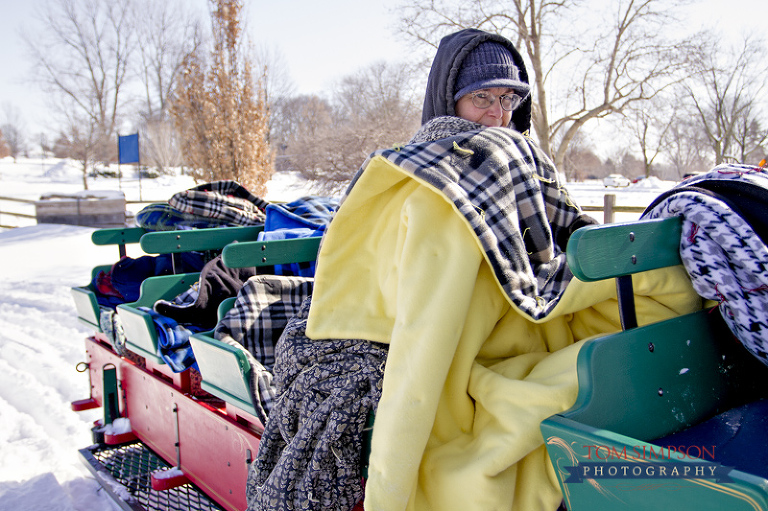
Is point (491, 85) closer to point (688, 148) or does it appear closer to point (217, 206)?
point (217, 206)

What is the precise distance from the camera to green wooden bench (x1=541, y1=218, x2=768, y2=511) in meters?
0.86

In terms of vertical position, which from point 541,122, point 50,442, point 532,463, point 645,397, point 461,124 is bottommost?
point 50,442

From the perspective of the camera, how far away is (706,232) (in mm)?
1207

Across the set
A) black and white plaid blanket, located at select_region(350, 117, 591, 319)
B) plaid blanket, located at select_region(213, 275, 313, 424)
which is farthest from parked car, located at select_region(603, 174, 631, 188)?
black and white plaid blanket, located at select_region(350, 117, 591, 319)

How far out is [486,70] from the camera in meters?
1.74

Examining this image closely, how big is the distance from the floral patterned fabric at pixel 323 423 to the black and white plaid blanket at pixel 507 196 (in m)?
0.43

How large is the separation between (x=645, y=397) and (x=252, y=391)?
1.23m

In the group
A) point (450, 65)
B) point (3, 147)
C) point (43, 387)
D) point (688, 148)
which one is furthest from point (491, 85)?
point (3, 147)

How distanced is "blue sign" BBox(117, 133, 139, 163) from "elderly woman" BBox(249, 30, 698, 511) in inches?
565

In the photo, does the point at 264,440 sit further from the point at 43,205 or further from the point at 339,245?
the point at 43,205

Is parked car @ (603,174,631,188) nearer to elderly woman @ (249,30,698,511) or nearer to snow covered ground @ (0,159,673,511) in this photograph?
snow covered ground @ (0,159,673,511)

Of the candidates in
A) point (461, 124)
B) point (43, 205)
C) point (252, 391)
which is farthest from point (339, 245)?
point (43, 205)

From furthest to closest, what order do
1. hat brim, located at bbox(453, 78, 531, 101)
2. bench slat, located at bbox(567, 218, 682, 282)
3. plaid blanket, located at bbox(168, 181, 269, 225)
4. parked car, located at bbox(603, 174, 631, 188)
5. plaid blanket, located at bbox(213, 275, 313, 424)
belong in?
parked car, located at bbox(603, 174, 631, 188) → plaid blanket, located at bbox(168, 181, 269, 225) → plaid blanket, located at bbox(213, 275, 313, 424) → hat brim, located at bbox(453, 78, 531, 101) → bench slat, located at bbox(567, 218, 682, 282)

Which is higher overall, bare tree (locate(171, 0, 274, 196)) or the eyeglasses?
bare tree (locate(171, 0, 274, 196))
